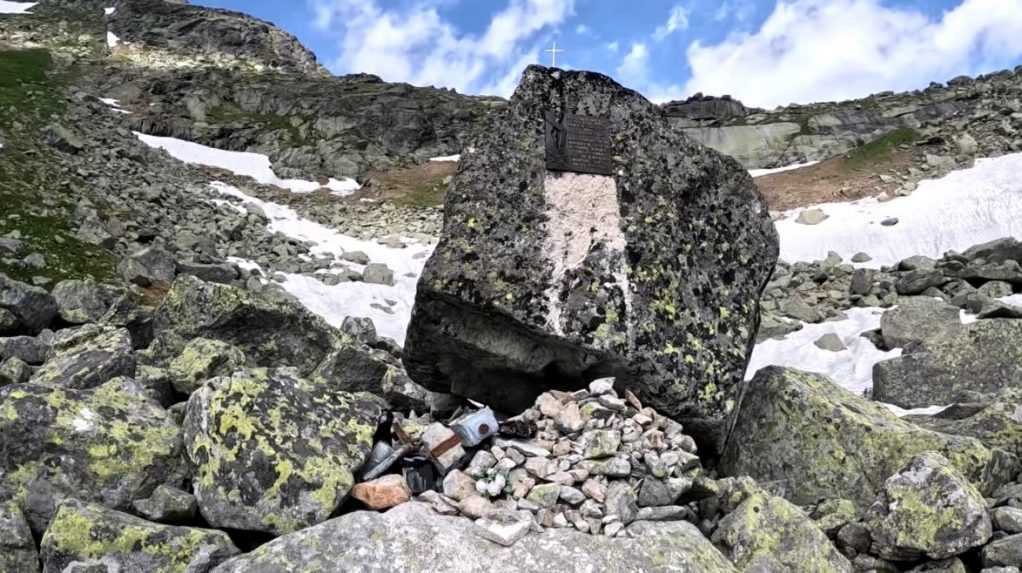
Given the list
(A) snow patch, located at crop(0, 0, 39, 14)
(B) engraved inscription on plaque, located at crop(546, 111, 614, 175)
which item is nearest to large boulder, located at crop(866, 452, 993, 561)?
(B) engraved inscription on plaque, located at crop(546, 111, 614, 175)

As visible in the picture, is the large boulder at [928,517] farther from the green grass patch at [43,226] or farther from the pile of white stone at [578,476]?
the green grass patch at [43,226]

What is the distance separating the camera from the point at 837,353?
19578mm

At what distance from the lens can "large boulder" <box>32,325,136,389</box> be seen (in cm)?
873

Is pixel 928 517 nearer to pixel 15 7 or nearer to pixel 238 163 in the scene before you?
pixel 238 163

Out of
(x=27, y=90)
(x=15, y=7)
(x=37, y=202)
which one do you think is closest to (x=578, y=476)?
(x=37, y=202)

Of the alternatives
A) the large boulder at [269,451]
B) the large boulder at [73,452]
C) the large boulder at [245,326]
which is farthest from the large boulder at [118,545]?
the large boulder at [245,326]

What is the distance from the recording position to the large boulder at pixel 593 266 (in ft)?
25.2

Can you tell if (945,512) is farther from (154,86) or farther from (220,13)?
(220,13)

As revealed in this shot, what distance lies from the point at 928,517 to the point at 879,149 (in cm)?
4330

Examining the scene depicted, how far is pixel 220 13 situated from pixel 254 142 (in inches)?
2428

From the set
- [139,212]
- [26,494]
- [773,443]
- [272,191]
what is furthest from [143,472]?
[272,191]

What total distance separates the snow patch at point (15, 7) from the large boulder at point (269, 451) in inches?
5424

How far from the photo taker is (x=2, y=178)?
26.7 metres

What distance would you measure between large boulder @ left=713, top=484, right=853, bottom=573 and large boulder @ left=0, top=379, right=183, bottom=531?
17.8ft
